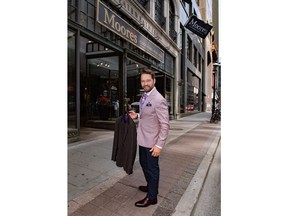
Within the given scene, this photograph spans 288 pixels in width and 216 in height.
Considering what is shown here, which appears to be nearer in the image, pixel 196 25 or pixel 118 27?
pixel 118 27

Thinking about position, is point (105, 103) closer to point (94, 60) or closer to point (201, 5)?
point (94, 60)

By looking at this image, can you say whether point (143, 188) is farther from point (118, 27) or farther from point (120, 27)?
point (120, 27)

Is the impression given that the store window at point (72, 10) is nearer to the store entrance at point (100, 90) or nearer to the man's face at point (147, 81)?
the store entrance at point (100, 90)

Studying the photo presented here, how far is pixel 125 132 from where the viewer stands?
3.28 meters

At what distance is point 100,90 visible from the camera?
12.2m

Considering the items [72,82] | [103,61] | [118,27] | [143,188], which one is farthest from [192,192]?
[103,61]

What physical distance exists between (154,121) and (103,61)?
908 cm

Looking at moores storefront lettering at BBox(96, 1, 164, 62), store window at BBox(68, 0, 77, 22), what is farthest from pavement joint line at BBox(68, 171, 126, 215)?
moores storefront lettering at BBox(96, 1, 164, 62)

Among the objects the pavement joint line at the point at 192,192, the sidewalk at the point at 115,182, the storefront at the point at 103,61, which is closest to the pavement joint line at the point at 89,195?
the sidewalk at the point at 115,182

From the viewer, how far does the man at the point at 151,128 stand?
3.03 meters

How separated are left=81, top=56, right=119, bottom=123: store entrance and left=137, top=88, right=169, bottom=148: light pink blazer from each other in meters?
8.18

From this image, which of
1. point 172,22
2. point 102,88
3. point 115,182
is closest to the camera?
point 115,182
